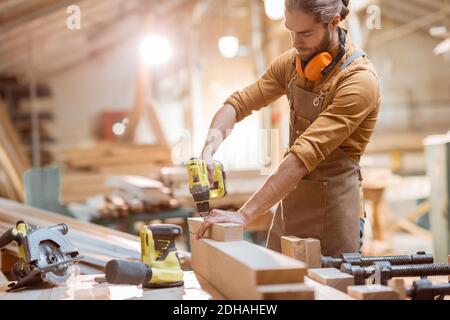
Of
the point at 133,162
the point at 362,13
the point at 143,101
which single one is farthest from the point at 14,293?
the point at 362,13

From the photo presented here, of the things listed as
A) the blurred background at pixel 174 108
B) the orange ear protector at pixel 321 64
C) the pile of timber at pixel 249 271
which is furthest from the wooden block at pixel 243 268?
the blurred background at pixel 174 108

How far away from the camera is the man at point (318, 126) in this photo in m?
2.67

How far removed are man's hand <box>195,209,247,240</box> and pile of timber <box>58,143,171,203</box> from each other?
696 centimetres

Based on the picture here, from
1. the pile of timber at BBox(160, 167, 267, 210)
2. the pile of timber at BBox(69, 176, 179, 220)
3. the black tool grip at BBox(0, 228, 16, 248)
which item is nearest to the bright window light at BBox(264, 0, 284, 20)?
the pile of timber at BBox(160, 167, 267, 210)

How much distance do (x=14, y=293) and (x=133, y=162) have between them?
7.91 meters

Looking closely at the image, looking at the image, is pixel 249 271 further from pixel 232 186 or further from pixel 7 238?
pixel 232 186

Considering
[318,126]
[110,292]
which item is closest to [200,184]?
[318,126]

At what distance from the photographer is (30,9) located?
6297mm

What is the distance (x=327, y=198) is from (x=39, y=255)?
1386 mm

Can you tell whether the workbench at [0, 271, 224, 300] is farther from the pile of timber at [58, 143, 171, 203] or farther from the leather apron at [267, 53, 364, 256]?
the pile of timber at [58, 143, 171, 203]

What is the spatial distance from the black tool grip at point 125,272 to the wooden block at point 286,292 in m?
0.64

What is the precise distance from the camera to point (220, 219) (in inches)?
103

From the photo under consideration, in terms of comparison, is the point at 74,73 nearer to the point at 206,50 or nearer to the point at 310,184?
the point at 206,50

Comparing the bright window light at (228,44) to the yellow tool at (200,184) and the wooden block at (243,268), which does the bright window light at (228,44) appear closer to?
the yellow tool at (200,184)
